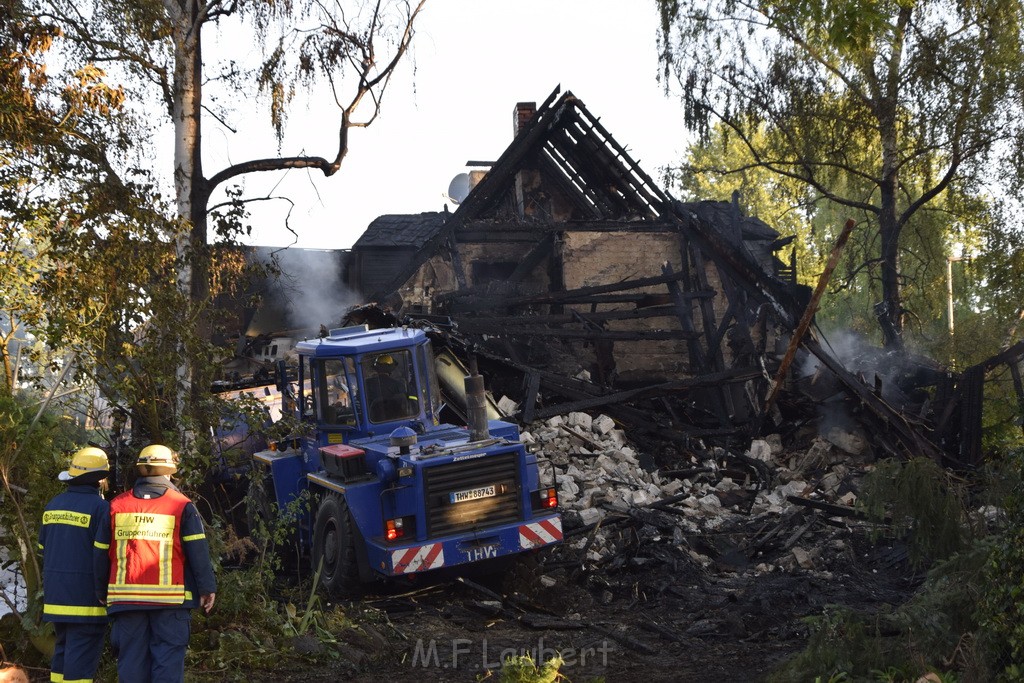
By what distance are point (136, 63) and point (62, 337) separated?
7.51 meters

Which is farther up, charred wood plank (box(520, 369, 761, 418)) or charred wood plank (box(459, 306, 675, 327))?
charred wood plank (box(459, 306, 675, 327))

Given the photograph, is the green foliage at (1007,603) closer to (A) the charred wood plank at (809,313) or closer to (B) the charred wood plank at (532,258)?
(A) the charred wood plank at (809,313)

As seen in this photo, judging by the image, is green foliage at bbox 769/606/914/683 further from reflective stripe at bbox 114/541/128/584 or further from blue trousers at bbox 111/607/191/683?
reflective stripe at bbox 114/541/128/584

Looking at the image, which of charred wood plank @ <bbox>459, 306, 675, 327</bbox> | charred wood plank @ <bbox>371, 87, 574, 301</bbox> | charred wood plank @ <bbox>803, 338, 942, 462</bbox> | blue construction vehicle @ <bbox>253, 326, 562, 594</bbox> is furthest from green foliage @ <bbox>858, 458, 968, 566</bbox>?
charred wood plank @ <bbox>371, 87, 574, 301</bbox>

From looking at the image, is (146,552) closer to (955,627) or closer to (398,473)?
(398,473)

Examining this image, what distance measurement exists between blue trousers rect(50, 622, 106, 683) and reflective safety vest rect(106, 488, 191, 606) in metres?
0.35

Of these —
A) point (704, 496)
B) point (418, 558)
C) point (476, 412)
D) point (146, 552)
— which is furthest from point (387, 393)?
point (704, 496)

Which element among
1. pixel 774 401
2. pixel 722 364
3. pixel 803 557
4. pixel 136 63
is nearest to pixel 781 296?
pixel 722 364

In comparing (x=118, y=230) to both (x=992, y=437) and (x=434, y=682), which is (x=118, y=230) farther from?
(x=992, y=437)

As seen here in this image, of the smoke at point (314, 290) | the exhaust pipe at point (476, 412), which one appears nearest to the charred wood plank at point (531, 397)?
the exhaust pipe at point (476, 412)

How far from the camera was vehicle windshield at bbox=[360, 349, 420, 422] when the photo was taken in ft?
33.6

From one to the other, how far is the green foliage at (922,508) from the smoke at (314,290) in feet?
54.7

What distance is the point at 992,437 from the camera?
15312mm

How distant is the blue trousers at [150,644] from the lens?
5.55 meters
